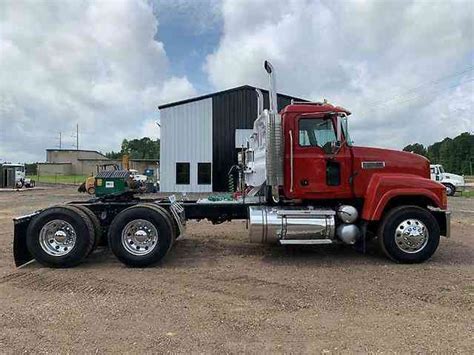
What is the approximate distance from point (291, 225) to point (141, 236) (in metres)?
2.64

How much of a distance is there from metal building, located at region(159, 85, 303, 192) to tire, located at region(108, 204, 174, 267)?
2316 centimetres

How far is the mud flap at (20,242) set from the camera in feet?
25.7

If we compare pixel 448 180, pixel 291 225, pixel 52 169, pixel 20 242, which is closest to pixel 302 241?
pixel 291 225

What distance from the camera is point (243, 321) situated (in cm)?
507

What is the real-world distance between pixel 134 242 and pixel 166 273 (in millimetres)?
924

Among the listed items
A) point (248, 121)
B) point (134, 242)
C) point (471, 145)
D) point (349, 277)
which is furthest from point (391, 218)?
point (471, 145)

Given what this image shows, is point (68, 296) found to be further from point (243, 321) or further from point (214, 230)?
point (214, 230)

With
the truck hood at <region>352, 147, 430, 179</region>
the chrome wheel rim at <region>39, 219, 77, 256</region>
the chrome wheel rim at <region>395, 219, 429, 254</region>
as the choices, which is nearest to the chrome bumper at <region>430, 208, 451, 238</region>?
the chrome wheel rim at <region>395, 219, 429, 254</region>

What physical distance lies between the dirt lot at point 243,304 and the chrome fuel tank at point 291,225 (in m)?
0.51

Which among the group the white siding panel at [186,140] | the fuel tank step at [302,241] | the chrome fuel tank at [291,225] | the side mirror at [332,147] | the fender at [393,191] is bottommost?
the fuel tank step at [302,241]

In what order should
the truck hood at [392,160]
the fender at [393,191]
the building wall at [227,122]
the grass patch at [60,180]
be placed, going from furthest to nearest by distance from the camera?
the grass patch at [60,180], the building wall at [227,122], the truck hood at [392,160], the fender at [393,191]

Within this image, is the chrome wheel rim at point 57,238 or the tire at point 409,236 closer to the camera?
the chrome wheel rim at point 57,238

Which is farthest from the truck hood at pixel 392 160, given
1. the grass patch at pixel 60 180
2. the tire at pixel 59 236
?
the grass patch at pixel 60 180

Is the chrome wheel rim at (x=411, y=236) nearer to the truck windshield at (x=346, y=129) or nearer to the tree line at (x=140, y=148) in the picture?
the truck windshield at (x=346, y=129)
